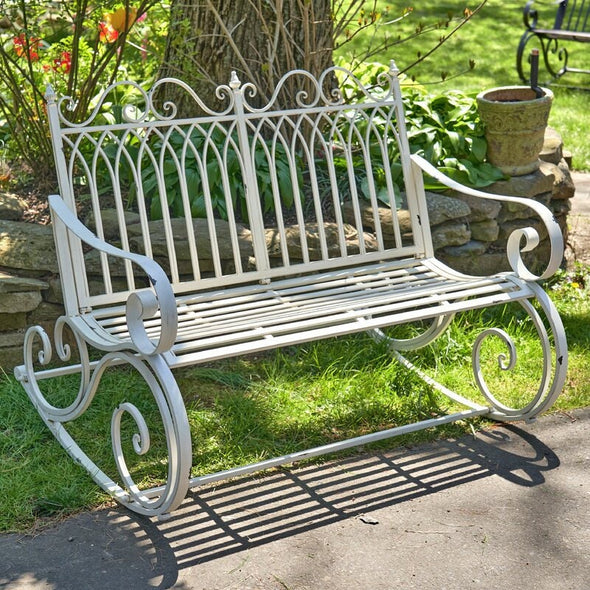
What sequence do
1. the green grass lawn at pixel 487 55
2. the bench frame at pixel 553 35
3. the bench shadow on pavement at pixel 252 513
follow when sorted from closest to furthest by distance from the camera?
the bench shadow on pavement at pixel 252 513 → the green grass lawn at pixel 487 55 → the bench frame at pixel 553 35

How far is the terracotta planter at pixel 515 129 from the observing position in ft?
14.5

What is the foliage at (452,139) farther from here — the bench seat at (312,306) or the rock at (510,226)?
the bench seat at (312,306)

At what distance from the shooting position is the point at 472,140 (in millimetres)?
4590

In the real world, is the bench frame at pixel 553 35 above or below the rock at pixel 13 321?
above

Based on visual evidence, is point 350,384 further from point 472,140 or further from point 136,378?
point 472,140

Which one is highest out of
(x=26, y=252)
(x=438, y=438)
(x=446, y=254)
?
(x=26, y=252)

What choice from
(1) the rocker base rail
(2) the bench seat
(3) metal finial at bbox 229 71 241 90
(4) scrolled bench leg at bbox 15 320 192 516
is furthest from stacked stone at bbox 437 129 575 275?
(4) scrolled bench leg at bbox 15 320 192 516

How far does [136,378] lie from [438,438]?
1.17m

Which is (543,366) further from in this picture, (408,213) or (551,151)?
(551,151)

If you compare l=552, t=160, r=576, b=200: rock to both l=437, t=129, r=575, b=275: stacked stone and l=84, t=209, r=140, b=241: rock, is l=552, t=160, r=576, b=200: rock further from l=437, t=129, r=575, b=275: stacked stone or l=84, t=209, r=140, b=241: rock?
l=84, t=209, r=140, b=241: rock

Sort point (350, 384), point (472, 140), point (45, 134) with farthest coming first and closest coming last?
1. point (472, 140)
2. point (45, 134)
3. point (350, 384)

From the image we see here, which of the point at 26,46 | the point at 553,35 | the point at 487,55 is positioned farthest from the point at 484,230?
the point at 487,55

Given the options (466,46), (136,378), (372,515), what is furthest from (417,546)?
(466,46)

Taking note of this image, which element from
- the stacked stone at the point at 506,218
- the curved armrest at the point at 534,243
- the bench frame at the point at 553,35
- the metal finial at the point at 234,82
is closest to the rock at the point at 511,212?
the stacked stone at the point at 506,218
